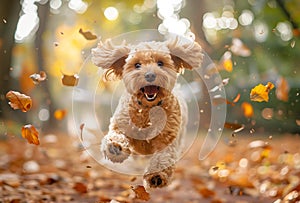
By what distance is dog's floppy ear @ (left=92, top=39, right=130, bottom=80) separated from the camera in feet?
5.18

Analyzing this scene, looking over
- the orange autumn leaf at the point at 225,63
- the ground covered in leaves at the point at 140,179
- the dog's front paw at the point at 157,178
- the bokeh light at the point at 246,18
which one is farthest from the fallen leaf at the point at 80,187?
the bokeh light at the point at 246,18

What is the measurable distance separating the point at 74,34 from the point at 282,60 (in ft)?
8.24

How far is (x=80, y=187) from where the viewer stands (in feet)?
9.80

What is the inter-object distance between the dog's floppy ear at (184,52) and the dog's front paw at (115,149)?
0.31 metres

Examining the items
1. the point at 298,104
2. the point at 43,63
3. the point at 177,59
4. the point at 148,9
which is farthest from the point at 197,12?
the point at 298,104

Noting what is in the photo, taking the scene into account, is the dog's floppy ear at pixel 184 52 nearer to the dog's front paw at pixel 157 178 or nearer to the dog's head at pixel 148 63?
the dog's head at pixel 148 63

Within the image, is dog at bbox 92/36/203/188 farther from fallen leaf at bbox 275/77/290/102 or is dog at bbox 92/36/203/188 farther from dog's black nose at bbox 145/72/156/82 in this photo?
fallen leaf at bbox 275/77/290/102

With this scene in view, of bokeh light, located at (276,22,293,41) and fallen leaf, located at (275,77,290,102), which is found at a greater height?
bokeh light, located at (276,22,293,41)

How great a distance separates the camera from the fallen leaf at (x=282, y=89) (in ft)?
14.5

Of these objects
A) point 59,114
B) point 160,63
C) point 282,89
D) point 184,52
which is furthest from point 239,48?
point 160,63

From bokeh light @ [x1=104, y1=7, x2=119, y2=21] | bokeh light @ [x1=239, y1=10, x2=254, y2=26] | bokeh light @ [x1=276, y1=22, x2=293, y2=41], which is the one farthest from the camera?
bokeh light @ [x1=276, y1=22, x2=293, y2=41]

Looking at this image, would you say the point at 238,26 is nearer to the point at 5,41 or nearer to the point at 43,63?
the point at 43,63

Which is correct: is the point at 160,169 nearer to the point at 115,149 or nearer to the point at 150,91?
the point at 115,149

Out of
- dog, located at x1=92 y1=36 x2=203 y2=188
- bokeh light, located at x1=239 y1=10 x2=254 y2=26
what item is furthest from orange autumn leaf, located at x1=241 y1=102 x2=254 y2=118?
dog, located at x1=92 y1=36 x2=203 y2=188
